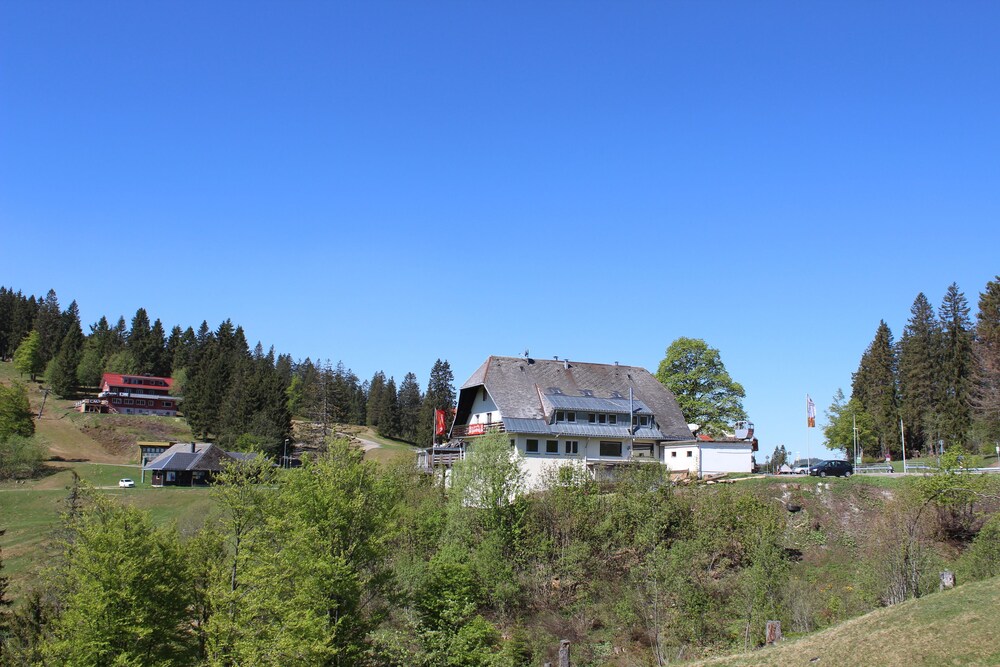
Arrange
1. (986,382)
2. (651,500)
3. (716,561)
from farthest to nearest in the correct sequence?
(986,382) → (651,500) → (716,561)

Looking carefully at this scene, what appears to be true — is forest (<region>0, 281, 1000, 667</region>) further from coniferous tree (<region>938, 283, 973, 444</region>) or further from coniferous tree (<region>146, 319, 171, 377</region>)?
coniferous tree (<region>146, 319, 171, 377</region>)

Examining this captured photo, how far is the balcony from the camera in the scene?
174 ft

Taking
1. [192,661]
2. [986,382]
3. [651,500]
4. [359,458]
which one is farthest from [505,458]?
[986,382]

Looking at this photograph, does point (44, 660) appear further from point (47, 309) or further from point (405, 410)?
point (47, 309)

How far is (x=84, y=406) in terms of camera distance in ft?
401

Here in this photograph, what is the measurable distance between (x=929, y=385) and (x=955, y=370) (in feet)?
8.96

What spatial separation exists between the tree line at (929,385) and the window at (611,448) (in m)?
31.9

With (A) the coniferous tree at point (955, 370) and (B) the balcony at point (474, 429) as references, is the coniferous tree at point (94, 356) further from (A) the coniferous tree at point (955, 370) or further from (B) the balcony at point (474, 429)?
(A) the coniferous tree at point (955, 370)

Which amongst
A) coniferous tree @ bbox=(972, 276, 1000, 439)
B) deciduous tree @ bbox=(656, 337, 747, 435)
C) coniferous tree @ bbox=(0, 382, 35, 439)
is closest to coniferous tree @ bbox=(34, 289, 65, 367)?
coniferous tree @ bbox=(0, 382, 35, 439)

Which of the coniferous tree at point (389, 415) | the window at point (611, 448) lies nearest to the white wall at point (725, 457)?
the window at point (611, 448)

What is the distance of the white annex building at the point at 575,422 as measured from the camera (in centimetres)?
5319

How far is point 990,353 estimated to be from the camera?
64312 millimetres

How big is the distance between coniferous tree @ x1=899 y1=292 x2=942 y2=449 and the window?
1501 inches

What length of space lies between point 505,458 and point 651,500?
8712 millimetres
